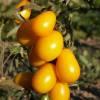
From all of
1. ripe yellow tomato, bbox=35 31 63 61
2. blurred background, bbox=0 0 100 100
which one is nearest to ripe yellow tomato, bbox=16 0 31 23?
blurred background, bbox=0 0 100 100

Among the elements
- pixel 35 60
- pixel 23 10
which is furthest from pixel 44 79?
pixel 23 10

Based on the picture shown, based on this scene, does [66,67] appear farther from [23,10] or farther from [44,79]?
[23,10]

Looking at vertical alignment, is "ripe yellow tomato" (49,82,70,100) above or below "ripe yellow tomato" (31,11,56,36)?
below

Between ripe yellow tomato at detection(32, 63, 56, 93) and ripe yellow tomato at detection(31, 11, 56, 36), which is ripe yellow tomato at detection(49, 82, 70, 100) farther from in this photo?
ripe yellow tomato at detection(31, 11, 56, 36)

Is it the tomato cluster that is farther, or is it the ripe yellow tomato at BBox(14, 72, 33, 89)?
the ripe yellow tomato at BBox(14, 72, 33, 89)

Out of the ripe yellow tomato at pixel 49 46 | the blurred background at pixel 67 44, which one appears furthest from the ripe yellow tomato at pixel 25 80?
the ripe yellow tomato at pixel 49 46

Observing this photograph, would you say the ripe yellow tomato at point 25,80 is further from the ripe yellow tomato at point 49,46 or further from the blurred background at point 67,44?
the ripe yellow tomato at point 49,46

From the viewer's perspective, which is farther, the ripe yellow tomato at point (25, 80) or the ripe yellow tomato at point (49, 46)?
the ripe yellow tomato at point (25, 80)

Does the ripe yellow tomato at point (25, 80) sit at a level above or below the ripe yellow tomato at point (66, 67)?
below
